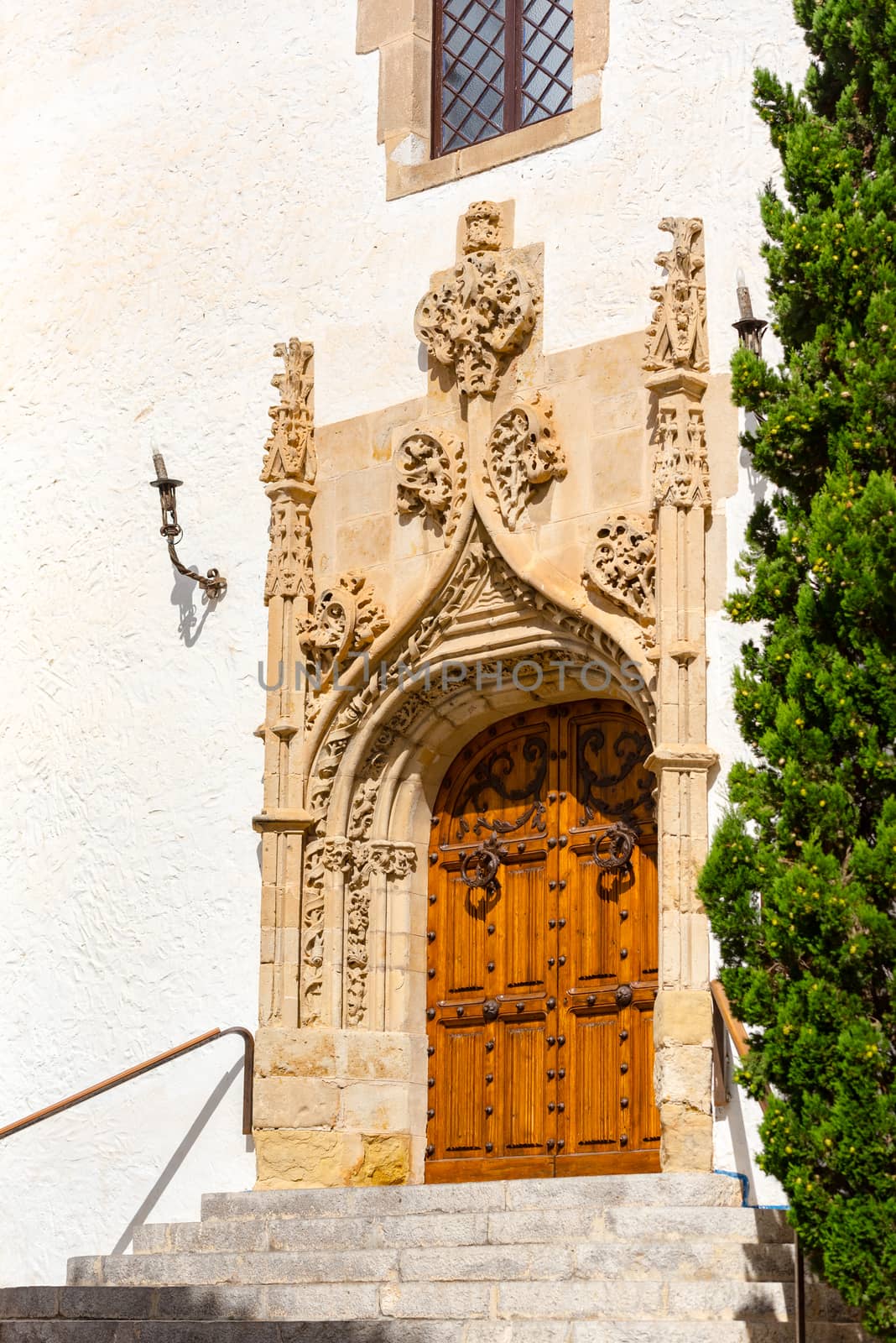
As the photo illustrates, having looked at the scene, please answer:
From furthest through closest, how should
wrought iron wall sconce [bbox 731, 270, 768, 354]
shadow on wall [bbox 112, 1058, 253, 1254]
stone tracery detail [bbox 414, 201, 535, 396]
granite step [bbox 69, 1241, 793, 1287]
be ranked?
shadow on wall [bbox 112, 1058, 253, 1254]
stone tracery detail [bbox 414, 201, 535, 396]
wrought iron wall sconce [bbox 731, 270, 768, 354]
granite step [bbox 69, 1241, 793, 1287]

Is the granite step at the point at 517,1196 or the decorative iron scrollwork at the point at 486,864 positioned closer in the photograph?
the granite step at the point at 517,1196

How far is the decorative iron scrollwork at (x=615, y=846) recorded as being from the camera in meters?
9.34

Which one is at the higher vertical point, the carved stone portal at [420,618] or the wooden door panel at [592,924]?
the carved stone portal at [420,618]

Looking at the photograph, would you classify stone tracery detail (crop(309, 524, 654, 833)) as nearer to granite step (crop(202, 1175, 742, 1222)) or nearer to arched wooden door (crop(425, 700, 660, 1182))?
arched wooden door (crop(425, 700, 660, 1182))

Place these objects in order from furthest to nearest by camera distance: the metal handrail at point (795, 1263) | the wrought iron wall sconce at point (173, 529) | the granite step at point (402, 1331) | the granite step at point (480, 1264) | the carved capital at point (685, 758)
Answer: the wrought iron wall sconce at point (173, 529) → the carved capital at point (685, 758) → the granite step at point (480, 1264) → the granite step at point (402, 1331) → the metal handrail at point (795, 1263)

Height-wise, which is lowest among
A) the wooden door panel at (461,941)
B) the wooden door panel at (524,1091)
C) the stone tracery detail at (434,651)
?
the wooden door panel at (524,1091)

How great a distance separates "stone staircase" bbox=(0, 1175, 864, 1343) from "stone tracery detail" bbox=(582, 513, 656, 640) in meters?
2.29

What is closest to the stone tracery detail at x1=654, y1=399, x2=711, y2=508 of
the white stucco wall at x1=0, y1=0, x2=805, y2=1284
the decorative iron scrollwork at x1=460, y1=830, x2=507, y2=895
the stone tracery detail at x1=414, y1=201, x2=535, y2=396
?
the white stucco wall at x1=0, y1=0, x2=805, y2=1284

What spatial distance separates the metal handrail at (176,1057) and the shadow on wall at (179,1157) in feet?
0.36

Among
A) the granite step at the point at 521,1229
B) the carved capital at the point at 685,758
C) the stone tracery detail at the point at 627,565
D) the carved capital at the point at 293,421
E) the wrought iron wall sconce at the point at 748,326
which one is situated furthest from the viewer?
Answer: the carved capital at the point at 293,421

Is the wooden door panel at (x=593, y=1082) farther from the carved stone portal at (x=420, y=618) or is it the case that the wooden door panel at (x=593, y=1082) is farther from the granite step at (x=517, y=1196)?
the granite step at (x=517, y=1196)

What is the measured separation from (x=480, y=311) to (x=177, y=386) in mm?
1946

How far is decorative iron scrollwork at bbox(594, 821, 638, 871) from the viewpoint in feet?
30.6

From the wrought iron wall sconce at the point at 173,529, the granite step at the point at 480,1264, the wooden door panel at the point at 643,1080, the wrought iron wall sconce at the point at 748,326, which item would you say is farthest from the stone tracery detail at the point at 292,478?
the granite step at the point at 480,1264
